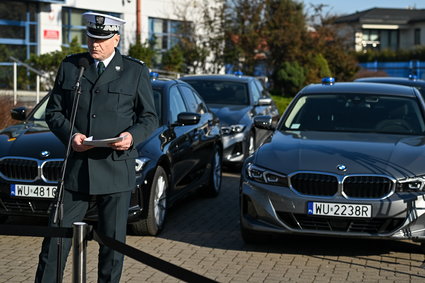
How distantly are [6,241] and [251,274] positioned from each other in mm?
2548

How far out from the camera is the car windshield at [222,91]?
15.0 metres

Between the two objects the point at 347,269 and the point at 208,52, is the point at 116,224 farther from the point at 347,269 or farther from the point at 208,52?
the point at 208,52

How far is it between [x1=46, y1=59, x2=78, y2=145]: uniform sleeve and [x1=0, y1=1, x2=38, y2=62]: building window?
23.0 metres

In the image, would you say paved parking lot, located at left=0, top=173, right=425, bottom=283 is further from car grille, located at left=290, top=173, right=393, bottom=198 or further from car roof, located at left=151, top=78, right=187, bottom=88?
car roof, located at left=151, top=78, right=187, bottom=88

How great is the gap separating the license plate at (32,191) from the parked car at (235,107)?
556 centimetres

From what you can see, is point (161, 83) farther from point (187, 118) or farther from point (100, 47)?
point (100, 47)

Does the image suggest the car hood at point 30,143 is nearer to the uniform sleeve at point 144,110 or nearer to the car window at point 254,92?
the uniform sleeve at point 144,110

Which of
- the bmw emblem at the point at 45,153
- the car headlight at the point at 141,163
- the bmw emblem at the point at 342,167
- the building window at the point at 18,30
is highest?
the building window at the point at 18,30

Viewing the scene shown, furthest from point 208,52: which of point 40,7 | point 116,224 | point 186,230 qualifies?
point 116,224

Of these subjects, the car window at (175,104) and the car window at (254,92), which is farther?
the car window at (254,92)

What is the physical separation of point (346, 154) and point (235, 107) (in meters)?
6.76

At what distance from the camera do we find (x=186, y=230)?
29.7 ft

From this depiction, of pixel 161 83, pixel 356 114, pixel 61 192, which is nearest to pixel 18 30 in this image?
pixel 161 83

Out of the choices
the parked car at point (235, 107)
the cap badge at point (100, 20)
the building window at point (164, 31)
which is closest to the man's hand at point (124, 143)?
the cap badge at point (100, 20)
